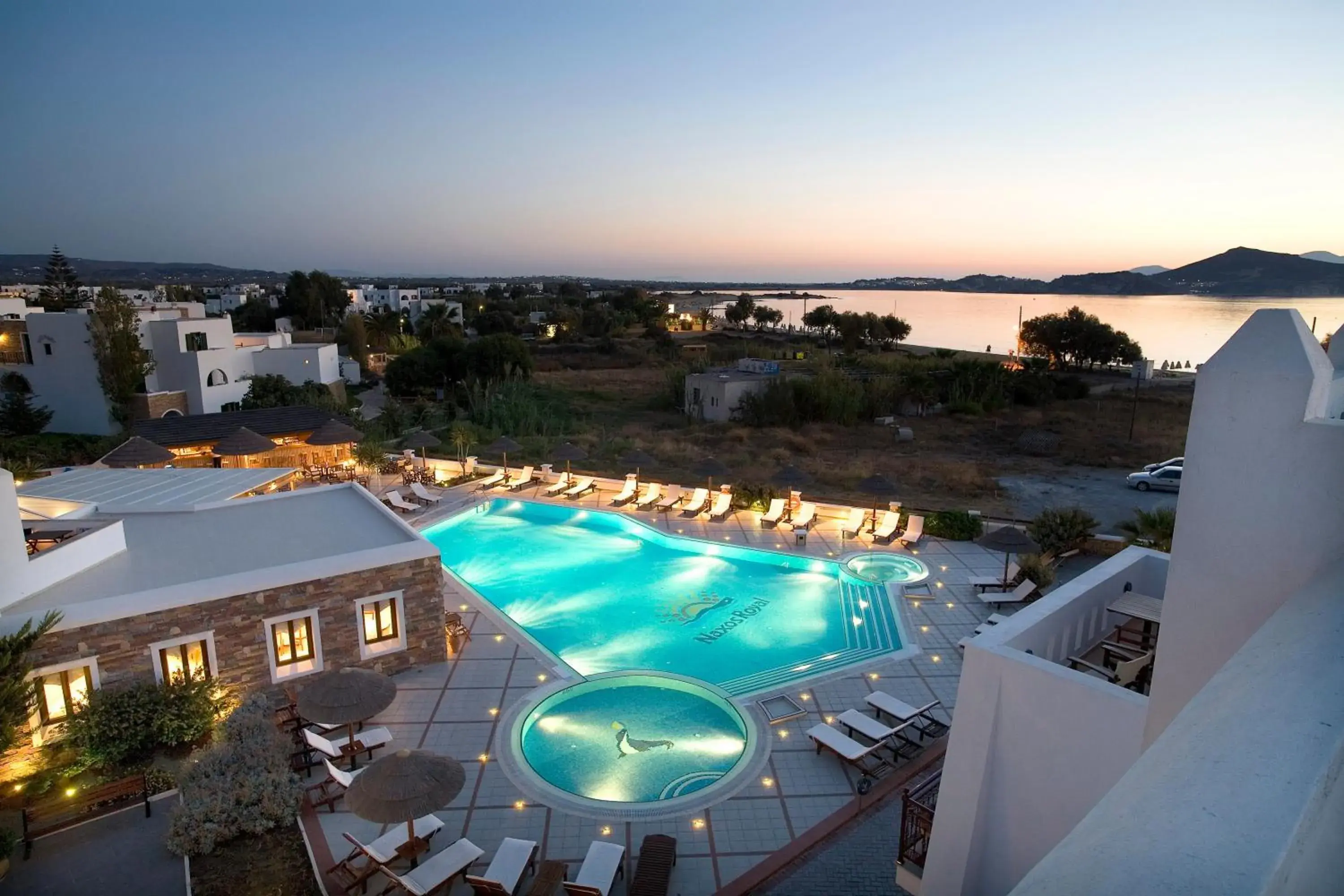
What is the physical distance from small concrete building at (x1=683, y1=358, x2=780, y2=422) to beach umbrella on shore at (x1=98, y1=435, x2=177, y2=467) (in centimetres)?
1979

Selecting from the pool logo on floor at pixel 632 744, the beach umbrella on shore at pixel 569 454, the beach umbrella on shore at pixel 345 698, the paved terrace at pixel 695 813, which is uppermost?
the beach umbrella on shore at pixel 569 454

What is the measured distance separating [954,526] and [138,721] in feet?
43.8

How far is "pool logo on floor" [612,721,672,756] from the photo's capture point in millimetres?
8312

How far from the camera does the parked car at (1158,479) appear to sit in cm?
1955

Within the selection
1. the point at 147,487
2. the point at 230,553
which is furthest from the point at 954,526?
the point at 147,487

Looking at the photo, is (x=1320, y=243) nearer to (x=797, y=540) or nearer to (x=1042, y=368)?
(x=1042, y=368)

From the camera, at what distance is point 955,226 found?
54.6 m

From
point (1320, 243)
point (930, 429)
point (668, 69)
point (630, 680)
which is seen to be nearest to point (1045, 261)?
point (1320, 243)

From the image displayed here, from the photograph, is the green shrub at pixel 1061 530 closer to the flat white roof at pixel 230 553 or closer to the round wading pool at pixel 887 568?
the round wading pool at pixel 887 568

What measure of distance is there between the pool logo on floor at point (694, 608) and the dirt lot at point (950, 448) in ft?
20.8

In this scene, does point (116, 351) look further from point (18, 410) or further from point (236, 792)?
point (236, 792)

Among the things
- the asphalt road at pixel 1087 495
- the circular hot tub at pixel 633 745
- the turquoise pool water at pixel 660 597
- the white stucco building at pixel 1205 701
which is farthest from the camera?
the asphalt road at pixel 1087 495

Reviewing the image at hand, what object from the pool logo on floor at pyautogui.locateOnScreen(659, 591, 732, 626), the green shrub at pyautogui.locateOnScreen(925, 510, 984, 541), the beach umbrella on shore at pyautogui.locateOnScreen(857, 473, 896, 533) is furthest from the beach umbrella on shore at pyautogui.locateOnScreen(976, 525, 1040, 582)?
the pool logo on floor at pyautogui.locateOnScreen(659, 591, 732, 626)

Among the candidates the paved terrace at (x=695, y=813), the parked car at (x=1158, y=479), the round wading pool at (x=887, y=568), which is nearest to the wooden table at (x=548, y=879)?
the paved terrace at (x=695, y=813)
